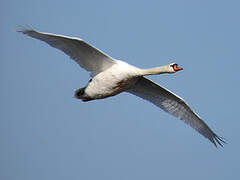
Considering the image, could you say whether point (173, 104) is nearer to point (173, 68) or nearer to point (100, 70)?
point (173, 68)

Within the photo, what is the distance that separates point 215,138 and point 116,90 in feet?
15.5

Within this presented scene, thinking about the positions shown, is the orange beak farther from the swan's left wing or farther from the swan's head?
the swan's left wing

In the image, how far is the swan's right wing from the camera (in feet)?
44.0

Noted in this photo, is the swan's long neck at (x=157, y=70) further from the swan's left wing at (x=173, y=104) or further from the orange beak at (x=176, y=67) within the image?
the swan's left wing at (x=173, y=104)

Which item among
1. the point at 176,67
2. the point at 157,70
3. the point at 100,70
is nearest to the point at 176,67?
the point at 176,67

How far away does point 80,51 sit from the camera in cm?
1390

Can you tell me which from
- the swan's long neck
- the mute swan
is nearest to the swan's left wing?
the mute swan

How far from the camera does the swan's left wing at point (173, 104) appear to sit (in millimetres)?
15273

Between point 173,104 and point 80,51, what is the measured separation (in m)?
3.97

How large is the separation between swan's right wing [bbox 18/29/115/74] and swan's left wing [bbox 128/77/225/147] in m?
1.87

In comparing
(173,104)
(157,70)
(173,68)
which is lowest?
(173,104)

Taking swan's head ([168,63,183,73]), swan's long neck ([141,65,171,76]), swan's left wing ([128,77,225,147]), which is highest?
swan's head ([168,63,183,73])

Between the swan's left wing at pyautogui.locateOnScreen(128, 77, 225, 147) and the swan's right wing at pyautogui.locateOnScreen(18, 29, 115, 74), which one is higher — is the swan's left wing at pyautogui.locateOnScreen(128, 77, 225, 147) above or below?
below

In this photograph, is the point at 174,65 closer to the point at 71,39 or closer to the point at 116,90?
the point at 116,90
